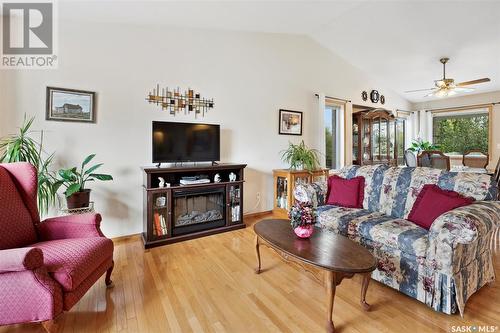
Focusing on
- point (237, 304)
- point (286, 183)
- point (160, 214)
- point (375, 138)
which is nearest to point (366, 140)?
point (375, 138)

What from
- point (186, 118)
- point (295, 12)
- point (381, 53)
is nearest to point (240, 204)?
point (186, 118)

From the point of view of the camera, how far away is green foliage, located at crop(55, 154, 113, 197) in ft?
7.84

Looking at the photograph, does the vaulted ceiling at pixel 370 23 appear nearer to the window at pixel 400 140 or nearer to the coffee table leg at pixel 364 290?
the window at pixel 400 140

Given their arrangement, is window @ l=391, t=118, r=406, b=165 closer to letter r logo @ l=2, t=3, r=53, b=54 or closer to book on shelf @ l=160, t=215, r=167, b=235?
book on shelf @ l=160, t=215, r=167, b=235

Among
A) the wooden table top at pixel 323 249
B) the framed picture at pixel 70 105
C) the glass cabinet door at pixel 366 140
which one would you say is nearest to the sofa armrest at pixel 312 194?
the wooden table top at pixel 323 249

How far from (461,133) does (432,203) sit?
5.55 m

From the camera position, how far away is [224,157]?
362 cm

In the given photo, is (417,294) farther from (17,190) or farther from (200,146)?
(17,190)

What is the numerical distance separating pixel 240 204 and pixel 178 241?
A: 94 cm

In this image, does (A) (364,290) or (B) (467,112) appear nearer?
(A) (364,290)

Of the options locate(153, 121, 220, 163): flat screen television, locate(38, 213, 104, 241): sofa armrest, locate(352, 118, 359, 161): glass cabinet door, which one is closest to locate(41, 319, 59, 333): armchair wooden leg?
locate(38, 213, 104, 241): sofa armrest

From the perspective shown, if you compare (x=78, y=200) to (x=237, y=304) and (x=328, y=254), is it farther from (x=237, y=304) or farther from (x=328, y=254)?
(x=328, y=254)

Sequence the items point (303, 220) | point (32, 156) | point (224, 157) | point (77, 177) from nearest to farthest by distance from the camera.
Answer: point (303, 220)
point (32, 156)
point (77, 177)
point (224, 157)

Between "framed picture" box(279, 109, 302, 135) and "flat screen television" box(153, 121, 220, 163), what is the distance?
130 centimetres
